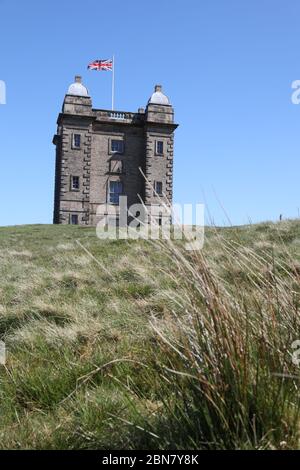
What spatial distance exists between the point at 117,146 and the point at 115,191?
456cm

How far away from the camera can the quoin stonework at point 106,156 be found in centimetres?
4453

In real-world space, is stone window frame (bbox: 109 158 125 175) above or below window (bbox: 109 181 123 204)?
above

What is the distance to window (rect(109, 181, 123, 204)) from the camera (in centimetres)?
4594

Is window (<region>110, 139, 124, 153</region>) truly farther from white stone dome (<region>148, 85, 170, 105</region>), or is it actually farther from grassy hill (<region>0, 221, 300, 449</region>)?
grassy hill (<region>0, 221, 300, 449</region>)

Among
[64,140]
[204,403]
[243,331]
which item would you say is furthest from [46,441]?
[64,140]

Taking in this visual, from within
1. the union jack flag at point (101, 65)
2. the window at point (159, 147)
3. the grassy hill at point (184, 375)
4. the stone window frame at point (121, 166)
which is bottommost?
the grassy hill at point (184, 375)

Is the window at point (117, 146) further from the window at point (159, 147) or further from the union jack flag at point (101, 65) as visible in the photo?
the union jack flag at point (101, 65)

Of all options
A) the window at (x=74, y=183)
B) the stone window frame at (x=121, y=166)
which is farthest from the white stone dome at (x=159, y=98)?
the window at (x=74, y=183)

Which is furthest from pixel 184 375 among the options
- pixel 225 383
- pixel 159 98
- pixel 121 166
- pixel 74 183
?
pixel 159 98

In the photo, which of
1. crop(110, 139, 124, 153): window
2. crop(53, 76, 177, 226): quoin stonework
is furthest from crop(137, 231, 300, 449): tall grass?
crop(110, 139, 124, 153): window

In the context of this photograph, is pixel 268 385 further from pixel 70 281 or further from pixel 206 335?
pixel 70 281

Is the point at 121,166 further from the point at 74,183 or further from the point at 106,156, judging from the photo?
the point at 74,183

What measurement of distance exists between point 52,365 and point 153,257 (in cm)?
606

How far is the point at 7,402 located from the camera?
9.72 ft
